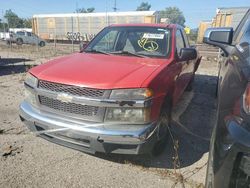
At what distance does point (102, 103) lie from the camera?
2.83m

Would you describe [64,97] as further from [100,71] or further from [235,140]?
[235,140]

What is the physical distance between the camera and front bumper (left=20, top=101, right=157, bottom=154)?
111 inches

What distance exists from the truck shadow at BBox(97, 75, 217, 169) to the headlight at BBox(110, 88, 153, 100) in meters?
0.99

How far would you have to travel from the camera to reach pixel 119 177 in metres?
3.07

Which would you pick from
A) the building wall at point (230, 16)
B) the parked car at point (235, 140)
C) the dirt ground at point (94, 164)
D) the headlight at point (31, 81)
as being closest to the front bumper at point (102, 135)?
the dirt ground at point (94, 164)

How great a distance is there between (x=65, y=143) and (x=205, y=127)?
8.69ft

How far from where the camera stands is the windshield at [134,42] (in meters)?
4.12

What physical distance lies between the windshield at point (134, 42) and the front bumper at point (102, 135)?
153 centimetres

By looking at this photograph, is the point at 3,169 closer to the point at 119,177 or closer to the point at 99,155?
the point at 99,155

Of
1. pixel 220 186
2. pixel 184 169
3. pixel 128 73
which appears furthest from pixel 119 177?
pixel 220 186

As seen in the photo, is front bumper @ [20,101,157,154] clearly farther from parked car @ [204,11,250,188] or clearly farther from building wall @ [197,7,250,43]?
building wall @ [197,7,250,43]

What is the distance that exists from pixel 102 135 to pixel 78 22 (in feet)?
Answer: 106

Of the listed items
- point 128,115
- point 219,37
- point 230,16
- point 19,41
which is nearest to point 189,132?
point 219,37

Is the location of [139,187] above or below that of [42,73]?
below
